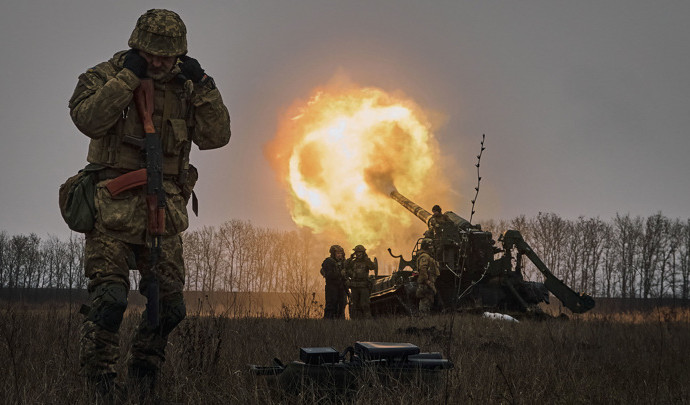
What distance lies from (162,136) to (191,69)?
0.49 m

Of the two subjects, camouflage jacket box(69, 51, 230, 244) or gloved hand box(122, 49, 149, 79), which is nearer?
camouflage jacket box(69, 51, 230, 244)

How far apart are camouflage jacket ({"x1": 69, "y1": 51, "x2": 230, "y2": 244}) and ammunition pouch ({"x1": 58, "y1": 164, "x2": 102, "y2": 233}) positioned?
5 centimetres

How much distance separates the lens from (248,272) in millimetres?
59875

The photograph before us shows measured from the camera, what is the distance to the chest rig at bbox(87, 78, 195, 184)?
356 cm

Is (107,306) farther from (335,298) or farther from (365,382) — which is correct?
(335,298)

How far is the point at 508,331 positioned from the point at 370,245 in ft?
48.5

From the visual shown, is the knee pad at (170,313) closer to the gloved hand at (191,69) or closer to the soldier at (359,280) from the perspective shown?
the gloved hand at (191,69)

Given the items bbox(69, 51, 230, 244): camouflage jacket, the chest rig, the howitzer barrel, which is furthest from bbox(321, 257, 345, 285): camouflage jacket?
the chest rig

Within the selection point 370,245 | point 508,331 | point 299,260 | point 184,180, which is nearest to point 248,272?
point 299,260

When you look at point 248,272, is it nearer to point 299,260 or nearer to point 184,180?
point 299,260

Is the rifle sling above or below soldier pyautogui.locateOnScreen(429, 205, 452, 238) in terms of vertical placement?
below

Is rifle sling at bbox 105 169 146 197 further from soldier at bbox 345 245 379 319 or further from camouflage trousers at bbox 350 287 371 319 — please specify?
camouflage trousers at bbox 350 287 371 319

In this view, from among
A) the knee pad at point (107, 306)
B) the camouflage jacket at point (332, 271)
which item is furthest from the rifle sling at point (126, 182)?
the camouflage jacket at point (332, 271)

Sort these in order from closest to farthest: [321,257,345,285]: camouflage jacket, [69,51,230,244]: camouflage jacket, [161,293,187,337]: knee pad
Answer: [69,51,230,244]: camouflage jacket, [161,293,187,337]: knee pad, [321,257,345,285]: camouflage jacket
